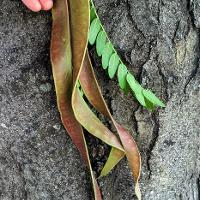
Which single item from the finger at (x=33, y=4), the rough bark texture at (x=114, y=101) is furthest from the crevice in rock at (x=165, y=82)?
the finger at (x=33, y=4)

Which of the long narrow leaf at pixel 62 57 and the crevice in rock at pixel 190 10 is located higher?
the crevice in rock at pixel 190 10

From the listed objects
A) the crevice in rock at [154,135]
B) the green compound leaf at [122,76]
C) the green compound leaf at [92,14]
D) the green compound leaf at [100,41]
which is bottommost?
the crevice in rock at [154,135]

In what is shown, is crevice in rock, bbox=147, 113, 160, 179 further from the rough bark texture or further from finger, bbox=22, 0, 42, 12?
finger, bbox=22, 0, 42, 12

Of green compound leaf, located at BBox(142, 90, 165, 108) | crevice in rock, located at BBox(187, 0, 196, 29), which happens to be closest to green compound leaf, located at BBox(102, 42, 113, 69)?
green compound leaf, located at BBox(142, 90, 165, 108)

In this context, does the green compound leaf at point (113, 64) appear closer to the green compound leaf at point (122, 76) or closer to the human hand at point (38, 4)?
the green compound leaf at point (122, 76)

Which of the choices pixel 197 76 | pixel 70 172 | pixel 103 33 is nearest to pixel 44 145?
pixel 70 172

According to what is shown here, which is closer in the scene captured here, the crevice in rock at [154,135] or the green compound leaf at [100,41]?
the green compound leaf at [100,41]
